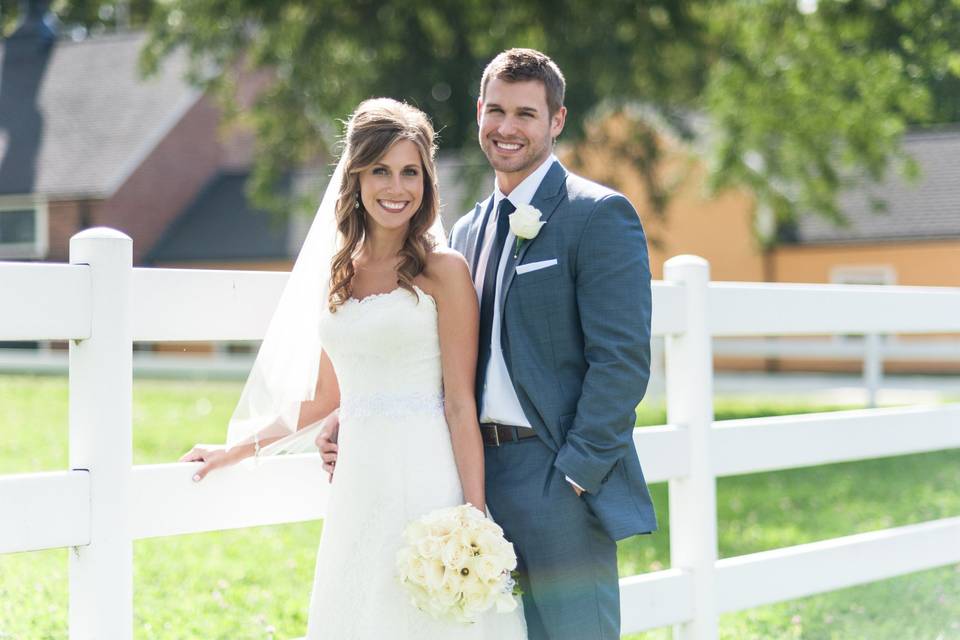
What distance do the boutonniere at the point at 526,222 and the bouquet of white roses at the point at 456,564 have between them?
787 millimetres

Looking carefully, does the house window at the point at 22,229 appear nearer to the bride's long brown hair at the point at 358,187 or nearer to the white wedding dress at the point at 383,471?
the bride's long brown hair at the point at 358,187

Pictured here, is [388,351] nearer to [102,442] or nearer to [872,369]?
[102,442]

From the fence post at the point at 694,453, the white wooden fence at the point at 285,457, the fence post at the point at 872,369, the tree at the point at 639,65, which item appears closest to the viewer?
the white wooden fence at the point at 285,457

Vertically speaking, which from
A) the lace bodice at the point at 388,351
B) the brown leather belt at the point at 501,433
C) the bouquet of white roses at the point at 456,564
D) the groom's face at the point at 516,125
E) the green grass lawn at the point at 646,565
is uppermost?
the groom's face at the point at 516,125

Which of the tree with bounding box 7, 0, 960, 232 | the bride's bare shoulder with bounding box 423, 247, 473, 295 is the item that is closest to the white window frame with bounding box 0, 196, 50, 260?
the tree with bounding box 7, 0, 960, 232

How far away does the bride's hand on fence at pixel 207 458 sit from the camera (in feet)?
11.6

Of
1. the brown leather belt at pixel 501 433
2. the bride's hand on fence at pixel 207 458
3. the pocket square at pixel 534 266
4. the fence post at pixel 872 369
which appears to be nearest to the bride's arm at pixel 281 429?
the bride's hand on fence at pixel 207 458

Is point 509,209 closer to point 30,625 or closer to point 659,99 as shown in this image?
point 30,625

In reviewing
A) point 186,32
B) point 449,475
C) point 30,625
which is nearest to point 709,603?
point 449,475

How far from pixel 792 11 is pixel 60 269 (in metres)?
16.5

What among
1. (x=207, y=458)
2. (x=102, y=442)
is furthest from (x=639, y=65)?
(x=102, y=442)

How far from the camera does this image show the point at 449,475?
336 cm

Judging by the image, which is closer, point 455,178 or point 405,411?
point 405,411

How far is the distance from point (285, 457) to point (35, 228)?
29.7m
